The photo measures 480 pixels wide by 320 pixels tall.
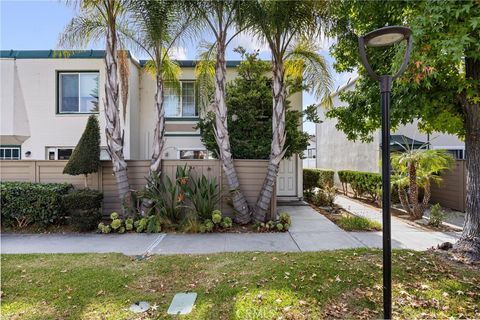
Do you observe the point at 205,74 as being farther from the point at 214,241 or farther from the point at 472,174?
the point at 472,174

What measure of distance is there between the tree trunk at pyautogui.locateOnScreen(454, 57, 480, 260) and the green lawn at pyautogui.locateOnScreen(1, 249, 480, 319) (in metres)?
0.72

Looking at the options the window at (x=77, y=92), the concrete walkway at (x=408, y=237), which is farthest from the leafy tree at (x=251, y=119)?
the window at (x=77, y=92)

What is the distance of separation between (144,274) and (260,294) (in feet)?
6.49

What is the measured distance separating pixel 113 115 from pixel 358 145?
12.4 meters

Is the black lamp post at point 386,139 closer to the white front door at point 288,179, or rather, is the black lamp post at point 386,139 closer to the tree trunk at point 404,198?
the tree trunk at point 404,198

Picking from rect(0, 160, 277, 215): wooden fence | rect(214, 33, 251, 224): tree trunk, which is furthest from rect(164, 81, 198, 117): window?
rect(214, 33, 251, 224): tree trunk

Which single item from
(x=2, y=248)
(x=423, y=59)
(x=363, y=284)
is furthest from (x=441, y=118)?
(x=2, y=248)

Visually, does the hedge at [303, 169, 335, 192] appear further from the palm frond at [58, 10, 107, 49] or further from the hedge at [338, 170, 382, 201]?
the palm frond at [58, 10, 107, 49]

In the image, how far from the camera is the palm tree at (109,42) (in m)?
7.19

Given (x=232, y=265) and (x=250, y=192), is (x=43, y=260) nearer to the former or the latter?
(x=232, y=265)

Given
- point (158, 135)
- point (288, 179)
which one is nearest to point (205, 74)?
point (158, 135)

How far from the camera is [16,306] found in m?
3.64

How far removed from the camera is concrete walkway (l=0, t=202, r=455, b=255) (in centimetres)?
595

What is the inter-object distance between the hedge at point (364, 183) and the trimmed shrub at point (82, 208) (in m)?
9.57
